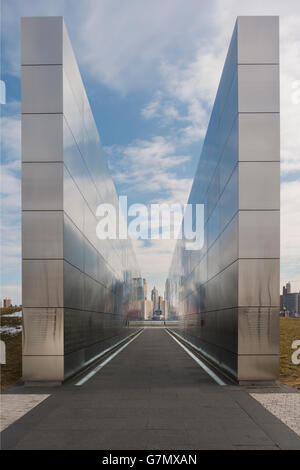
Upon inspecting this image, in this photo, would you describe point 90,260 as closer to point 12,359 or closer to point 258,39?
point 12,359

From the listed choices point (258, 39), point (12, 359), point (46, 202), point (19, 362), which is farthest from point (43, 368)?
point (258, 39)

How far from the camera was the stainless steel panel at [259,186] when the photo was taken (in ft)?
38.0

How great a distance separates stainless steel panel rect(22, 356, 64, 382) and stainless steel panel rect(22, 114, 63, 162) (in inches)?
194

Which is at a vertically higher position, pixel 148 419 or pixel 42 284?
pixel 42 284

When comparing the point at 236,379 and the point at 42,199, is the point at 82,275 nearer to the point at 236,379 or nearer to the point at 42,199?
the point at 42,199

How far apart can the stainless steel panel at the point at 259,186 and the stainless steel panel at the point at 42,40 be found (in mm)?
5525

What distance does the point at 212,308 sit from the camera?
1697cm

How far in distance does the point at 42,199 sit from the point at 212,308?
8.13 metres

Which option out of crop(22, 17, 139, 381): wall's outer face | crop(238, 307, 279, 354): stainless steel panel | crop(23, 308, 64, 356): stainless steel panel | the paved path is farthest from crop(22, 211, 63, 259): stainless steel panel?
crop(238, 307, 279, 354): stainless steel panel

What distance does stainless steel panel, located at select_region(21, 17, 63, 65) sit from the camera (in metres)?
11.7

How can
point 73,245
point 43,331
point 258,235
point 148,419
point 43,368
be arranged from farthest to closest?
point 73,245 < point 258,235 < point 43,331 < point 43,368 < point 148,419

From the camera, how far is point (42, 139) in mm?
11695

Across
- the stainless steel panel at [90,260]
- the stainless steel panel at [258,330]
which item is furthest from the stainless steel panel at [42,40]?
the stainless steel panel at [258,330]

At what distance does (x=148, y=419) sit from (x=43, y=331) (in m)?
4.43
